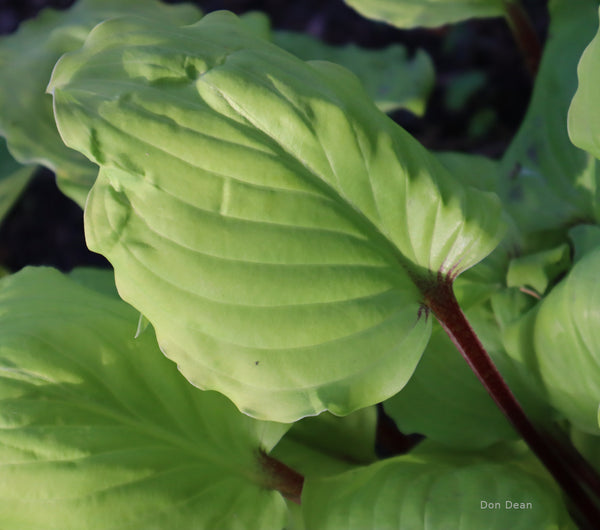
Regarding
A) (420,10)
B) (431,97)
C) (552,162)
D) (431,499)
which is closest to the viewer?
(431,499)

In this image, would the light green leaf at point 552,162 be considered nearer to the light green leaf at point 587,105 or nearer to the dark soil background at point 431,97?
the light green leaf at point 587,105

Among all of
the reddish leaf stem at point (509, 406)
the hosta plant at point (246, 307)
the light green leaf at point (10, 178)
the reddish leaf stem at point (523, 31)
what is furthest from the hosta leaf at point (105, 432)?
the reddish leaf stem at point (523, 31)

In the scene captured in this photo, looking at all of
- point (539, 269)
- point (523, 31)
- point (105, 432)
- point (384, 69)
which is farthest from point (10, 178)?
point (523, 31)

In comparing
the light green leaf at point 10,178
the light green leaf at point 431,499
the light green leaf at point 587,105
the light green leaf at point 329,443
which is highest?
the light green leaf at point 587,105

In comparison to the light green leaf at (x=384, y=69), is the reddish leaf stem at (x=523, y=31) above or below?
above

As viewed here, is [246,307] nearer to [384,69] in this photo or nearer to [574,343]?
[574,343]

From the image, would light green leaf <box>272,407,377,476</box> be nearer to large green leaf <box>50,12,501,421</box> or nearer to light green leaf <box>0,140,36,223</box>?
large green leaf <box>50,12,501,421</box>

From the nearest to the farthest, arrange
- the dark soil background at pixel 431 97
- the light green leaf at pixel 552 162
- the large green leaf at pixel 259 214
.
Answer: the large green leaf at pixel 259 214
the light green leaf at pixel 552 162
the dark soil background at pixel 431 97
